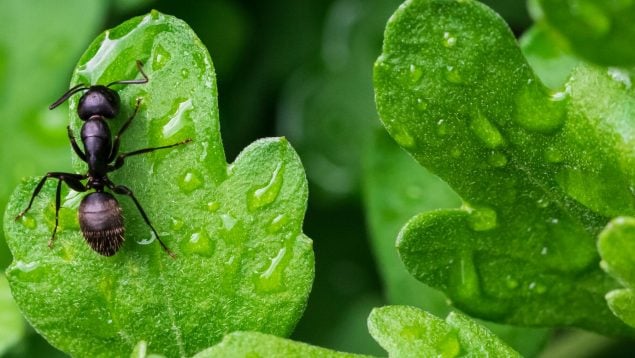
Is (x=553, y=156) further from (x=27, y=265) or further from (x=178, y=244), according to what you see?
(x=27, y=265)

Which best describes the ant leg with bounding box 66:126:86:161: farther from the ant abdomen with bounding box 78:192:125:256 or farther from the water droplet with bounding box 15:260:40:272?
the water droplet with bounding box 15:260:40:272

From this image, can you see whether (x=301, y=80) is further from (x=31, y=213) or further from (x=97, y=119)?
(x=31, y=213)

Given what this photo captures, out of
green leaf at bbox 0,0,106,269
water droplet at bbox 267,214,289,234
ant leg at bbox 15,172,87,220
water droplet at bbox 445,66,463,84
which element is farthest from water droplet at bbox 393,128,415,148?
green leaf at bbox 0,0,106,269

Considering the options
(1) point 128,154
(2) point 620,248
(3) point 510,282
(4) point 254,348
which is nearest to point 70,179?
(1) point 128,154

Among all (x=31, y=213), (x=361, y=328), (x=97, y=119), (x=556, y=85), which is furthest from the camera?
(x=361, y=328)

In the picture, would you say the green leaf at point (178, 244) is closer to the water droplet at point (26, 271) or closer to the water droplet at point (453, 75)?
the water droplet at point (26, 271)

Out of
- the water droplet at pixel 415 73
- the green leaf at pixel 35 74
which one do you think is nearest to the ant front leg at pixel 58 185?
the green leaf at pixel 35 74

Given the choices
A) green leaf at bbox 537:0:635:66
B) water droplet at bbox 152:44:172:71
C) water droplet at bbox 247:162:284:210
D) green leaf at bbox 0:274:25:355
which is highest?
green leaf at bbox 537:0:635:66

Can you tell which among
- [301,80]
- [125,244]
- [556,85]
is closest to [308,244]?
[125,244]
